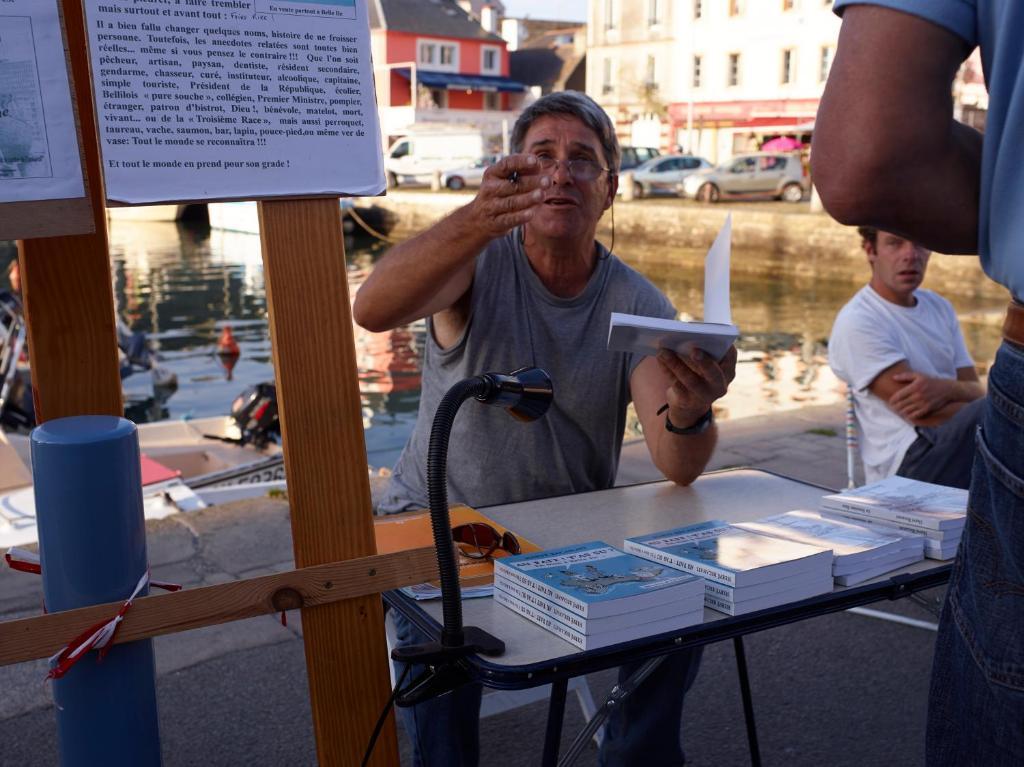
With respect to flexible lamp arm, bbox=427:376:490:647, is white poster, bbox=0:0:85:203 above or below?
above

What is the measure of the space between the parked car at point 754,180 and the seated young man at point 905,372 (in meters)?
24.2

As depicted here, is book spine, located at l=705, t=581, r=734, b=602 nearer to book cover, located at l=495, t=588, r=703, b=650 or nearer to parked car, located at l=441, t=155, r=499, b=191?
book cover, located at l=495, t=588, r=703, b=650

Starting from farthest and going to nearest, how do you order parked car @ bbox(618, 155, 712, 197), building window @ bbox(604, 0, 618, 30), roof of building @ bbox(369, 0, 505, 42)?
roof of building @ bbox(369, 0, 505, 42)
building window @ bbox(604, 0, 618, 30)
parked car @ bbox(618, 155, 712, 197)

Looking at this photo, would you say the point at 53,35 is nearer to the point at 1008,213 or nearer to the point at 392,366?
the point at 1008,213

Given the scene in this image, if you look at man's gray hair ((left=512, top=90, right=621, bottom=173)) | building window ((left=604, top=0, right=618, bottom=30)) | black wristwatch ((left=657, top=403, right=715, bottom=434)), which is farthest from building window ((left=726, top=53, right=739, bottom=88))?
black wristwatch ((left=657, top=403, right=715, bottom=434))

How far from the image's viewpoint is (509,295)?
8.87 ft

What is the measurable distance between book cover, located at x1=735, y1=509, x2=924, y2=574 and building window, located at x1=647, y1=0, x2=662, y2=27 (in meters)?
49.0

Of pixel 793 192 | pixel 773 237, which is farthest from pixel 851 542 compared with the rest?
pixel 793 192

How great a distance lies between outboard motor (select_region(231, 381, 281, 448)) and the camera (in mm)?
8836

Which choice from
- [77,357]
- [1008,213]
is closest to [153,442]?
[77,357]

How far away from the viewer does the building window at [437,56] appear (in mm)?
55062

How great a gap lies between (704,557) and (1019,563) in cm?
71

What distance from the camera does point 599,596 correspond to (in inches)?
62.6

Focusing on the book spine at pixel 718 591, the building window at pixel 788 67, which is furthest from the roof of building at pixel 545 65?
the book spine at pixel 718 591
